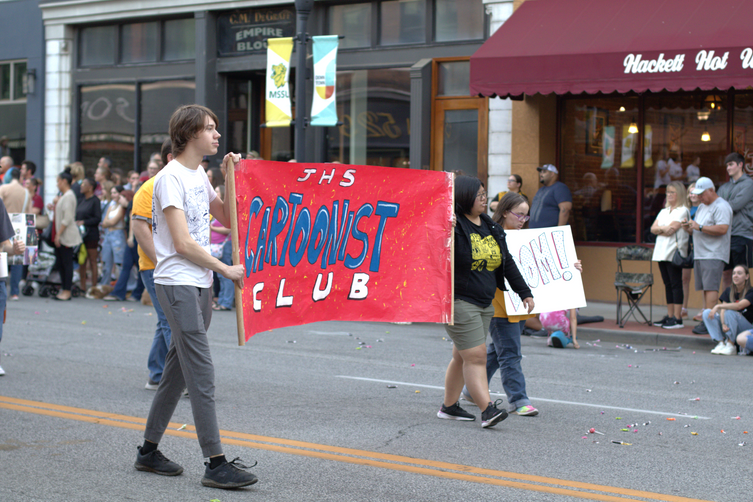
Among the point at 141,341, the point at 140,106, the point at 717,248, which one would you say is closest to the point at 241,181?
the point at 141,341

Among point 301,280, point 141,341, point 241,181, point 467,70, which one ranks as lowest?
point 141,341

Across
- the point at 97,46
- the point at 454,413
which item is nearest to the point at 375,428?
the point at 454,413

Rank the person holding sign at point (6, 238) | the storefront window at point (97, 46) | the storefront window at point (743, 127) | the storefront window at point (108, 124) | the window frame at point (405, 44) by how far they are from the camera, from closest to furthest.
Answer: the person holding sign at point (6, 238), the storefront window at point (743, 127), the window frame at point (405, 44), the storefront window at point (108, 124), the storefront window at point (97, 46)

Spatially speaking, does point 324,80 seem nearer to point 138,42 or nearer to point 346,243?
point 138,42

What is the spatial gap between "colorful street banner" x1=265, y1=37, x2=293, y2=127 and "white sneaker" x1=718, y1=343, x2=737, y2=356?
7923 mm

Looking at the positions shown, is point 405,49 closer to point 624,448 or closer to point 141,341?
point 141,341

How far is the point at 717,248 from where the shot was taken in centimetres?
1156

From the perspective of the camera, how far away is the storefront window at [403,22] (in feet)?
55.2

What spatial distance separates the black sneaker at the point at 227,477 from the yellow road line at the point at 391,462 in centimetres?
Answer: 78

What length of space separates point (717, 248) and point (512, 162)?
4736 mm

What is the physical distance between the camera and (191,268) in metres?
4.92

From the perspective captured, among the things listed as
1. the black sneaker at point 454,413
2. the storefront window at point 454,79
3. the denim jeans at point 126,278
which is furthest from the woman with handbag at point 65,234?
the black sneaker at point 454,413

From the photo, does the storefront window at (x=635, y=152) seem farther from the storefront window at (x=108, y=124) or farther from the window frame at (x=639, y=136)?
the storefront window at (x=108, y=124)

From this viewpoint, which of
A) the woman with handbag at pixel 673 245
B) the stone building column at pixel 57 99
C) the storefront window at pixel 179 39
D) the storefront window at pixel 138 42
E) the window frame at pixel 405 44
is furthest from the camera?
the stone building column at pixel 57 99
